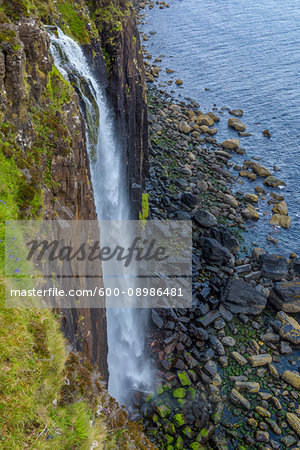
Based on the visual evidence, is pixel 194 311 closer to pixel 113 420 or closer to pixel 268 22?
pixel 113 420

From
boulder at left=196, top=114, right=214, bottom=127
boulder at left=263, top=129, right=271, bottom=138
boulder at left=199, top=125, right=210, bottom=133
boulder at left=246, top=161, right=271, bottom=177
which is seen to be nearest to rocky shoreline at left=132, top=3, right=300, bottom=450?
boulder at left=246, top=161, right=271, bottom=177

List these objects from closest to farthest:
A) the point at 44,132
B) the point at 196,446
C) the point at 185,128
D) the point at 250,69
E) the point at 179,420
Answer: the point at 44,132
the point at 196,446
the point at 179,420
the point at 185,128
the point at 250,69

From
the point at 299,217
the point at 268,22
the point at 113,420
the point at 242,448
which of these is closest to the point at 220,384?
the point at 242,448

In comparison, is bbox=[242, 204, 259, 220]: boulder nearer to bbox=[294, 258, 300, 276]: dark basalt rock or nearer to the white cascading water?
bbox=[294, 258, 300, 276]: dark basalt rock

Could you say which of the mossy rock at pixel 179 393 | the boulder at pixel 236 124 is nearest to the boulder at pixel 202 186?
the boulder at pixel 236 124

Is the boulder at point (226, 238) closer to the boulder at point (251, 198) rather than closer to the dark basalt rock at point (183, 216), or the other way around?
the dark basalt rock at point (183, 216)

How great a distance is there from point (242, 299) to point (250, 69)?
51952 mm

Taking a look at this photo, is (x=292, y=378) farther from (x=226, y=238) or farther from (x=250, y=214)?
(x=250, y=214)

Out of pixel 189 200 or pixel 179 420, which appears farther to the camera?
pixel 189 200

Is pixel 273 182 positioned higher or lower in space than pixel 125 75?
lower

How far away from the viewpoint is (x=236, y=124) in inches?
1988

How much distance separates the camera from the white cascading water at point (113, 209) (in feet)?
59.1

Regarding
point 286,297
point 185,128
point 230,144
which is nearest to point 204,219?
point 286,297

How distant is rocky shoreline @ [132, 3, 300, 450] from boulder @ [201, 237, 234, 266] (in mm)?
91
